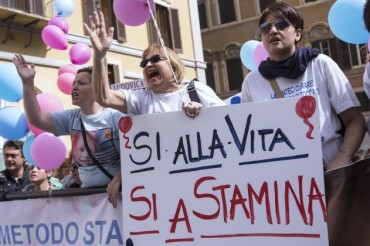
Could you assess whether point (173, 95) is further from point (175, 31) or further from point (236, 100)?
point (175, 31)

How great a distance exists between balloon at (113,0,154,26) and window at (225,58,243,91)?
65.4 feet

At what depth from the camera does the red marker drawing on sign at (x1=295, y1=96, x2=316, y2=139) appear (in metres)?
2.12

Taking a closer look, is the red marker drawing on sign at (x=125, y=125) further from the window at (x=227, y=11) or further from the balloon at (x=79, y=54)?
the window at (x=227, y=11)

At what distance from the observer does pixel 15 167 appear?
181 inches

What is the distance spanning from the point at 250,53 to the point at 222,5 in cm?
1900

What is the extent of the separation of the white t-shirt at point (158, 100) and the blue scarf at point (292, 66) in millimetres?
312

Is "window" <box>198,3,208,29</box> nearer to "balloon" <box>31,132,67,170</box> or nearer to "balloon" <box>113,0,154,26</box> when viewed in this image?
"balloon" <box>31,132,67,170</box>

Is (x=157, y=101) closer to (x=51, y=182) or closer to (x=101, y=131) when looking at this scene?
(x=101, y=131)

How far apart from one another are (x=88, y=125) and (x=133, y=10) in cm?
87

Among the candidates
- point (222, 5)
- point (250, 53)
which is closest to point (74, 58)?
point (250, 53)

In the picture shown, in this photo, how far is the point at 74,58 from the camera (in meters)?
6.89

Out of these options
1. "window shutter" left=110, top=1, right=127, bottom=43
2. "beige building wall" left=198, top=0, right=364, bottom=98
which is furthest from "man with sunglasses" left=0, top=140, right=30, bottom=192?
"beige building wall" left=198, top=0, right=364, bottom=98

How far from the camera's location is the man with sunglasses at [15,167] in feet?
14.8

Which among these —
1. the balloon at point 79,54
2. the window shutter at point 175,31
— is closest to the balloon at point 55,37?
the balloon at point 79,54
